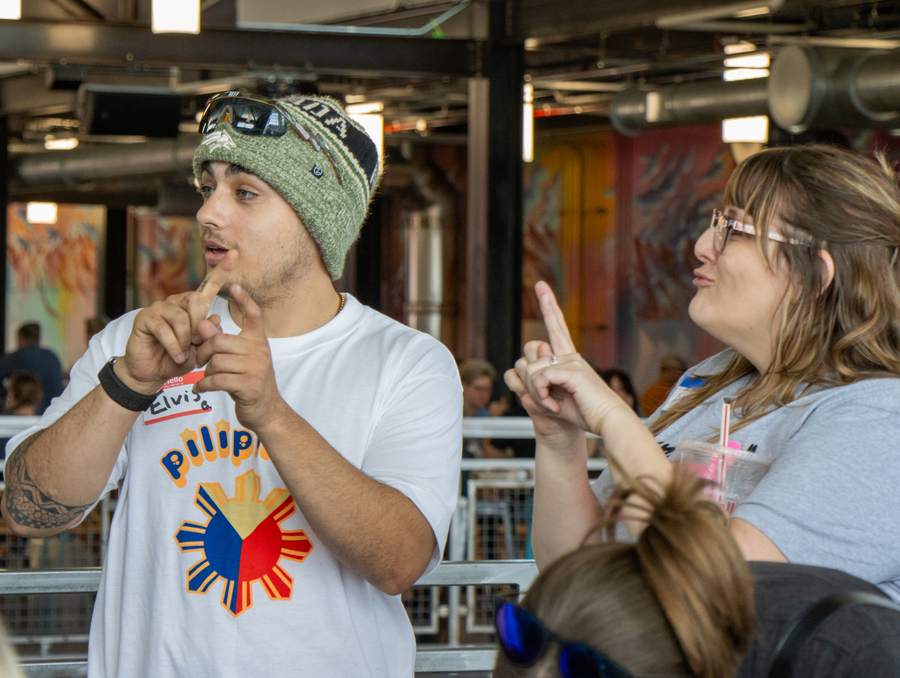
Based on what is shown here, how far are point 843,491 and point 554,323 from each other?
16.1 inches

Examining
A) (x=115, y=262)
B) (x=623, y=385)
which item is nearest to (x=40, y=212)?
(x=115, y=262)

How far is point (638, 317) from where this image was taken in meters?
11.2

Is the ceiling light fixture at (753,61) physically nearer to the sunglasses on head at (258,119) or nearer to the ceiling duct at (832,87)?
the ceiling duct at (832,87)

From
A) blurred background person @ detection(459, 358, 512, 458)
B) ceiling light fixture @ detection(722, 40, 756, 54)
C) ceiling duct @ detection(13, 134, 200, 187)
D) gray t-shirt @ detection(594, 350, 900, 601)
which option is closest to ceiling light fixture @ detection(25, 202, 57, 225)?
ceiling duct @ detection(13, 134, 200, 187)

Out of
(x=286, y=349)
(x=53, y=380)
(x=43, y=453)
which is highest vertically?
(x=286, y=349)

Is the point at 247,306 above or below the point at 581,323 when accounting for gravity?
above

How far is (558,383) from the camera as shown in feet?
4.10

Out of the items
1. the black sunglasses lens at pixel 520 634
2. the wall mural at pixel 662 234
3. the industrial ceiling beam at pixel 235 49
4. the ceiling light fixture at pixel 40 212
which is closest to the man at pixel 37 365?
the industrial ceiling beam at pixel 235 49

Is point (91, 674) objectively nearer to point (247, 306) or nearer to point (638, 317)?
point (247, 306)

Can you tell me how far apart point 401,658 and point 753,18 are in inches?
274

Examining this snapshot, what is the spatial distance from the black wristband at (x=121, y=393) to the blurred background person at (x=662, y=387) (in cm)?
443

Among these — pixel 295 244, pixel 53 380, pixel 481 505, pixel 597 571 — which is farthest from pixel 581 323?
pixel 597 571

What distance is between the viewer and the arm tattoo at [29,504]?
4.76 feet

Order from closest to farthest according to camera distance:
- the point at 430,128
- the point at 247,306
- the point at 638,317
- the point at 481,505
Result: the point at 247,306
the point at 481,505
the point at 638,317
the point at 430,128
